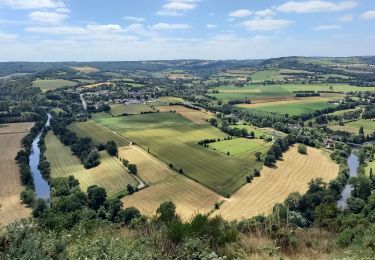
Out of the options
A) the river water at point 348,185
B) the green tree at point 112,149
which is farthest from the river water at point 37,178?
the river water at point 348,185

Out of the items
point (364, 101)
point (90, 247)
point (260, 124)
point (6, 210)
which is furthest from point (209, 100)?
point (90, 247)

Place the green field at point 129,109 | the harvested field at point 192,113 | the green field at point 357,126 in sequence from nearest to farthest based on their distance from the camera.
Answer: the green field at point 357,126, the harvested field at point 192,113, the green field at point 129,109

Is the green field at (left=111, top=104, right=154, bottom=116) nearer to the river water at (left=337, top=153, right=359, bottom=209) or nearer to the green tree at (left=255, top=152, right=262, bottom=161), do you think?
the green tree at (left=255, top=152, right=262, bottom=161)

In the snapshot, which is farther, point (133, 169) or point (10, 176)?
point (10, 176)

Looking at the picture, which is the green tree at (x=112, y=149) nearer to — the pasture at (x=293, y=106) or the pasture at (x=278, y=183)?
the pasture at (x=278, y=183)

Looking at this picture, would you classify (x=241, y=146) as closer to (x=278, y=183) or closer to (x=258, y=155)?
(x=258, y=155)

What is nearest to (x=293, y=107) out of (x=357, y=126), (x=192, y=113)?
(x=357, y=126)
